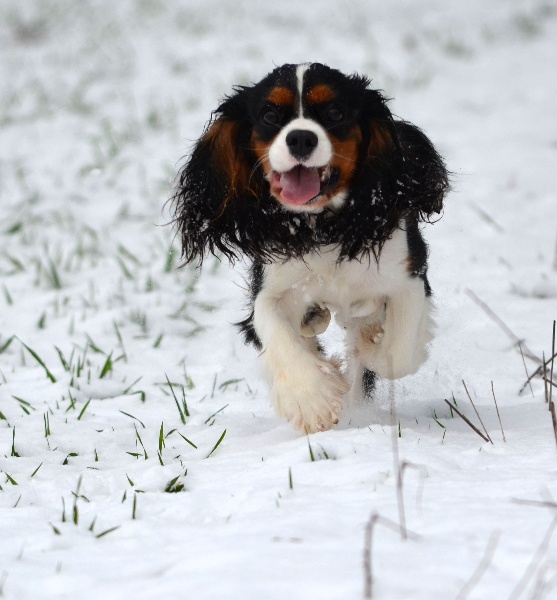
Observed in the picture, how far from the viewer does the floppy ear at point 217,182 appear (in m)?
3.07

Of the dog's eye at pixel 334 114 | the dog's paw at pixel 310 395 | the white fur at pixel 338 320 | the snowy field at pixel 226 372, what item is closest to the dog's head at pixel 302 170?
the dog's eye at pixel 334 114

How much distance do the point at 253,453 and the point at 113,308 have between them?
2.05 m

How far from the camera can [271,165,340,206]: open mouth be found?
9.20 feet

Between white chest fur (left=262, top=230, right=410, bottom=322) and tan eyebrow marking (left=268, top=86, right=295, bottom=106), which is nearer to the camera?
tan eyebrow marking (left=268, top=86, right=295, bottom=106)

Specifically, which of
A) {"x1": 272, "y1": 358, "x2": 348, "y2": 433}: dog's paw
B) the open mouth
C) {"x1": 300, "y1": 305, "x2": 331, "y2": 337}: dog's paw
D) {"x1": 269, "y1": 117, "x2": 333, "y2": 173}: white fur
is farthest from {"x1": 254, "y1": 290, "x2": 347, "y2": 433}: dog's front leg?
{"x1": 269, "y1": 117, "x2": 333, "y2": 173}: white fur

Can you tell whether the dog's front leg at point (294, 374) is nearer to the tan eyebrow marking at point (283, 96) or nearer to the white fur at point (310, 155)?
the white fur at point (310, 155)

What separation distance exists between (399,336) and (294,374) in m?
0.46

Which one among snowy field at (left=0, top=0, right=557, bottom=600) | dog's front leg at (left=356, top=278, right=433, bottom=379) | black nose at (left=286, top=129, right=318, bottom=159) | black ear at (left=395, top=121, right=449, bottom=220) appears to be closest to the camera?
snowy field at (left=0, top=0, right=557, bottom=600)

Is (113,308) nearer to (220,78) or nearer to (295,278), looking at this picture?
(295,278)

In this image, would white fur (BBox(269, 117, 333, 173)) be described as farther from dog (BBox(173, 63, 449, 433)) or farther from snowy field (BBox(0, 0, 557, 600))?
snowy field (BBox(0, 0, 557, 600))

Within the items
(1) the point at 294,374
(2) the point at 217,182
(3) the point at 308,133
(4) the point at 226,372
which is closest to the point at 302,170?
(3) the point at 308,133

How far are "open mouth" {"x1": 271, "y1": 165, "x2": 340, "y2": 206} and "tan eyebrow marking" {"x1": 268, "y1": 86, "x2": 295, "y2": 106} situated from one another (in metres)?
0.20

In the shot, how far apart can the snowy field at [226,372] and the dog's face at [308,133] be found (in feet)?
1.70

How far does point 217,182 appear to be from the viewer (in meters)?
3.11
